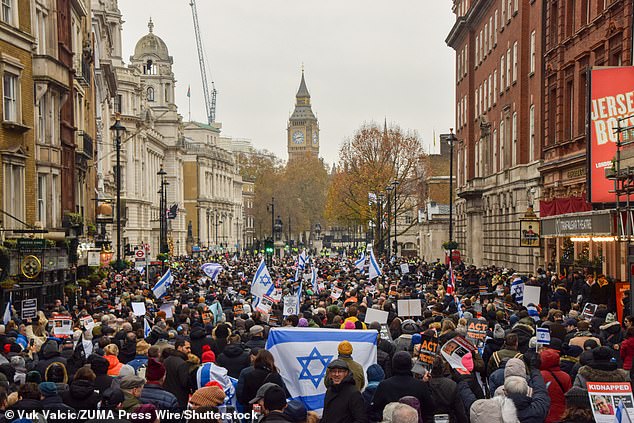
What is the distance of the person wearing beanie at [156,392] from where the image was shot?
1040cm

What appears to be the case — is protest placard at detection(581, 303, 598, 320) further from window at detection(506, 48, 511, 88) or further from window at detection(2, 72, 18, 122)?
window at detection(506, 48, 511, 88)

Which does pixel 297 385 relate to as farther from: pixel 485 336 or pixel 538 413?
pixel 485 336

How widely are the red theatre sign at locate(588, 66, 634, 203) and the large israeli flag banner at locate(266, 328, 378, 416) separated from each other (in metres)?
13.4

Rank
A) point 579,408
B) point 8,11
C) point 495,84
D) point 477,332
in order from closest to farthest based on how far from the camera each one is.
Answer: point 579,408
point 477,332
point 8,11
point 495,84

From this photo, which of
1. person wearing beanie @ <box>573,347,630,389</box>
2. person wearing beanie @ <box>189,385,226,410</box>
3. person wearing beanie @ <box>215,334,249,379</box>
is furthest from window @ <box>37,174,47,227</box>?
person wearing beanie @ <box>189,385,226,410</box>

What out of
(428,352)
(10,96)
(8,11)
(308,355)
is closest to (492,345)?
(428,352)

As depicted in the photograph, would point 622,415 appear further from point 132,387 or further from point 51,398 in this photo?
point 51,398

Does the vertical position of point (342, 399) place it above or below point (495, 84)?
below

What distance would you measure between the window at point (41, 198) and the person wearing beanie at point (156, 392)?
23.3 meters

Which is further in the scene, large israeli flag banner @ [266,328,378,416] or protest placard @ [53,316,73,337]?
protest placard @ [53,316,73,337]

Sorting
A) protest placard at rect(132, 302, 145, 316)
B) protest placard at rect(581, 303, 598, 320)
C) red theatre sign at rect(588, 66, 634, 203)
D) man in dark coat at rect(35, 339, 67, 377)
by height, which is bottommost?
protest placard at rect(132, 302, 145, 316)

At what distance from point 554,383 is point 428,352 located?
1.45 metres

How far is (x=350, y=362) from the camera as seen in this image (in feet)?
37.7

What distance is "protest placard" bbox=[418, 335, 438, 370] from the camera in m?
11.5
